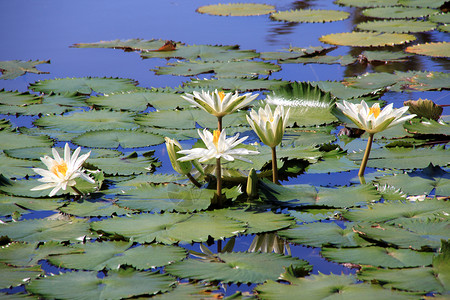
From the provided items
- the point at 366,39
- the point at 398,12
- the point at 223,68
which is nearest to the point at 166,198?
the point at 223,68

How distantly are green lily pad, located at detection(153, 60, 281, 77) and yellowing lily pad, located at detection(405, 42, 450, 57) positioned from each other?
1069mm

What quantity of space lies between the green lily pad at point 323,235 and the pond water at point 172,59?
1 cm

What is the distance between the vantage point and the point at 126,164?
2.20m

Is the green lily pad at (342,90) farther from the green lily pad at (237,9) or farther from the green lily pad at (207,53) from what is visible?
the green lily pad at (237,9)

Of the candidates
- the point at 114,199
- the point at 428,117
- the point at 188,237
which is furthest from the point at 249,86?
the point at 188,237

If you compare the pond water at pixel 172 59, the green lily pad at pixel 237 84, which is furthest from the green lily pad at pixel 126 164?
the green lily pad at pixel 237 84

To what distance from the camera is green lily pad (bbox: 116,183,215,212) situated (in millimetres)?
1808

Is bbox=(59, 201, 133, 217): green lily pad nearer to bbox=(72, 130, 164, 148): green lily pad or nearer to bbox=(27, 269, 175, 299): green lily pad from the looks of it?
bbox=(27, 269, 175, 299): green lily pad

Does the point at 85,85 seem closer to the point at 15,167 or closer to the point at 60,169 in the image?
the point at 15,167

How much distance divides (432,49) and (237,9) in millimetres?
2410

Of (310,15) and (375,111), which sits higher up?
(310,15)

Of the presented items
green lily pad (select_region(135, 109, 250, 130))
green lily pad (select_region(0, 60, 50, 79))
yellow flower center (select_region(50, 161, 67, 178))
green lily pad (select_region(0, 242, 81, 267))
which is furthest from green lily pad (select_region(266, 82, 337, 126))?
green lily pad (select_region(0, 60, 50, 79))

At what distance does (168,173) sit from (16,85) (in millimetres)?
1763

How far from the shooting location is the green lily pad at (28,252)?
1.55 metres
